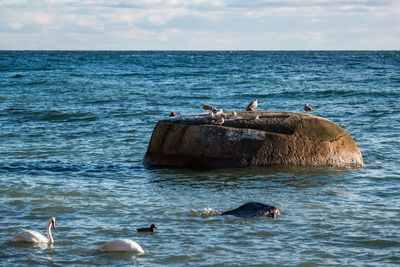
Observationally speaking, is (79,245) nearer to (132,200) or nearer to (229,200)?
(132,200)

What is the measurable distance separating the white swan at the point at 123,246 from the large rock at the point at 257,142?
473 centimetres

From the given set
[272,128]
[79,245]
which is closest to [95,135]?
[272,128]

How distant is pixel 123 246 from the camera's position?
6.94m

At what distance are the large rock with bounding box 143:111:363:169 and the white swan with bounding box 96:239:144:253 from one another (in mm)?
4730

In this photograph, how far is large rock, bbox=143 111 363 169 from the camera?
11.4 meters

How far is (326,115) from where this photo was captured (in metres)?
22.1

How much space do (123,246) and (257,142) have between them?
16.9ft

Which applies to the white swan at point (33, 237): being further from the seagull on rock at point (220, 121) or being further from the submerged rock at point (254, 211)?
the seagull on rock at point (220, 121)

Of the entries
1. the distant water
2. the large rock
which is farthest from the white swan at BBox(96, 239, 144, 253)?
the large rock

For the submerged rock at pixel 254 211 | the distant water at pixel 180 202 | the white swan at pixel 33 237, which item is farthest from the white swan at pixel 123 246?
the submerged rock at pixel 254 211

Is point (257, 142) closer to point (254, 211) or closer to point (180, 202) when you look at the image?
point (180, 202)

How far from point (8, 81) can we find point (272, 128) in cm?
3320

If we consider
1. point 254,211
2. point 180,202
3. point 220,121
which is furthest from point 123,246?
point 220,121

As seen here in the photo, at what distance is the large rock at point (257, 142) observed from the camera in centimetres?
1145
